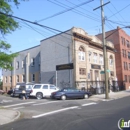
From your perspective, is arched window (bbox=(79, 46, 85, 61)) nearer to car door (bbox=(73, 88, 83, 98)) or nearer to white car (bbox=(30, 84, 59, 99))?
white car (bbox=(30, 84, 59, 99))

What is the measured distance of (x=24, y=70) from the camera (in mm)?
38062

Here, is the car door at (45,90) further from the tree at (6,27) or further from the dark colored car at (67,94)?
the tree at (6,27)

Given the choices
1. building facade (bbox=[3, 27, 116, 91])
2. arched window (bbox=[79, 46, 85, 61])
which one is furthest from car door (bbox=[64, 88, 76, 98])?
arched window (bbox=[79, 46, 85, 61])

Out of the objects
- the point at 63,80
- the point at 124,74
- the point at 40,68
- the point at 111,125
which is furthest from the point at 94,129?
the point at 124,74

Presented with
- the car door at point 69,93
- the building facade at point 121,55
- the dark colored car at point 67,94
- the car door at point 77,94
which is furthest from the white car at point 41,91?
the building facade at point 121,55

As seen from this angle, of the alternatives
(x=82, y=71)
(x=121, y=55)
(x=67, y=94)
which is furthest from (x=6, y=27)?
(x=121, y=55)

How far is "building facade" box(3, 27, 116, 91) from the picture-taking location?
27.1m

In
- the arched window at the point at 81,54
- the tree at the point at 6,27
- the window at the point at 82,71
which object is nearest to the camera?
the tree at the point at 6,27

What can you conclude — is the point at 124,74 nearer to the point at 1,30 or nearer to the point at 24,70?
the point at 24,70

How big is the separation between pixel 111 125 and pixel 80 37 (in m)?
22.0

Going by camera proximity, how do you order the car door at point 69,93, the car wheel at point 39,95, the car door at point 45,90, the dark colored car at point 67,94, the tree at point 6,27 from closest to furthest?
1. the tree at point 6,27
2. the dark colored car at point 67,94
3. the car door at point 69,93
4. the car wheel at point 39,95
5. the car door at point 45,90

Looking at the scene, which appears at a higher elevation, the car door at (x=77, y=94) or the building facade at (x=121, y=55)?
the building facade at (x=121, y=55)

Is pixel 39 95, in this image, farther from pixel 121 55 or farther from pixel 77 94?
pixel 121 55

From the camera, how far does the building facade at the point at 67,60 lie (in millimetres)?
27078
